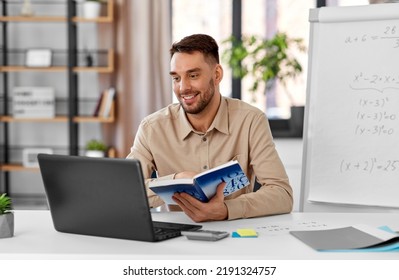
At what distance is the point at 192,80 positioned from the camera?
7.53 feet

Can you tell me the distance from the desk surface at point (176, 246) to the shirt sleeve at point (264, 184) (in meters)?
0.07

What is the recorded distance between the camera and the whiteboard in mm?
2566

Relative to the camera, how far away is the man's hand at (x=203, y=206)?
6.10 ft

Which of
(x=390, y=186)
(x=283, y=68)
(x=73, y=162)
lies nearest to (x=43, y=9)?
(x=283, y=68)

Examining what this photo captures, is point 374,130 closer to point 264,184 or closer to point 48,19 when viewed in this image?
point 264,184

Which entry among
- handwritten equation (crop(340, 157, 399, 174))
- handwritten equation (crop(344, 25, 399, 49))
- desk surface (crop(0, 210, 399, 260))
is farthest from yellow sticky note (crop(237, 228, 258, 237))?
handwritten equation (crop(344, 25, 399, 49))

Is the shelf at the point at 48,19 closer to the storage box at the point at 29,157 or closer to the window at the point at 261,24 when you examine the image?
the window at the point at 261,24

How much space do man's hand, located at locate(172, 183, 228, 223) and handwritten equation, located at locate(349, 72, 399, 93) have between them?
0.98 m

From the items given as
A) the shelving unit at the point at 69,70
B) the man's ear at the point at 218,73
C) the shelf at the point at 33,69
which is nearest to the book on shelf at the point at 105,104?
the shelving unit at the point at 69,70

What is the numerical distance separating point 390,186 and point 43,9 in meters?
3.34

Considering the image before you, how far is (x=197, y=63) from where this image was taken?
7.53 feet

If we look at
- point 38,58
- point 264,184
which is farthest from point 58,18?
point 264,184

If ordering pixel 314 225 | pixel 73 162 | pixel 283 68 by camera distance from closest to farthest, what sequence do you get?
pixel 73 162 < pixel 314 225 < pixel 283 68

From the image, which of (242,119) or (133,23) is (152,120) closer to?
(242,119)
